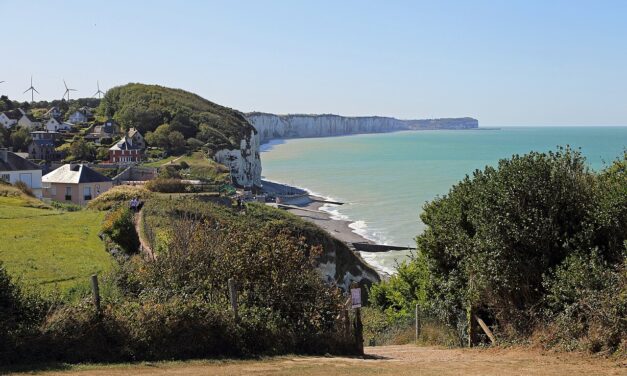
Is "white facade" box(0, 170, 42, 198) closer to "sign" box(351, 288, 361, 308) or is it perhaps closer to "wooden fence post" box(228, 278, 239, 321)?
"wooden fence post" box(228, 278, 239, 321)

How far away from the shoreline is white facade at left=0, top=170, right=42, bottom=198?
2024 cm

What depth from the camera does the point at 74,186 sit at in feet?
169

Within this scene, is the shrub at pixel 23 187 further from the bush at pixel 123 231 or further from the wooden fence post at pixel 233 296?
the wooden fence post at pixel 233 296

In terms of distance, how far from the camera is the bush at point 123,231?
996 inches

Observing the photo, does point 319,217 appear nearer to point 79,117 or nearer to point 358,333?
point 358,333

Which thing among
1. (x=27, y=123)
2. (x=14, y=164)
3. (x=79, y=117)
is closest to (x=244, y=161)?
(x=79, y=117)

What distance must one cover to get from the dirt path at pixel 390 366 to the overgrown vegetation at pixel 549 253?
35.2 inches

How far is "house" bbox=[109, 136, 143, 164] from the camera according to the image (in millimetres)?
82000

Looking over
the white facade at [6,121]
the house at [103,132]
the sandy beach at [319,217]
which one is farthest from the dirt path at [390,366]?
the white facade at [6,121]

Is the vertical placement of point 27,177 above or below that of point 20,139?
below

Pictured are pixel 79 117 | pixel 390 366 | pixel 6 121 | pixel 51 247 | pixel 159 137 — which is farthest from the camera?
pixel 79 117

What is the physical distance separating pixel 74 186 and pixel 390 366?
43.4 metres

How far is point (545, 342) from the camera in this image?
14867mm

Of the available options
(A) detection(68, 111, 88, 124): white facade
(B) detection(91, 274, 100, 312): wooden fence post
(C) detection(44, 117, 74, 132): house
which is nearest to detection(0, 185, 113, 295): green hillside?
(B) detection(91, 274, 100, 312): wooden fence post
